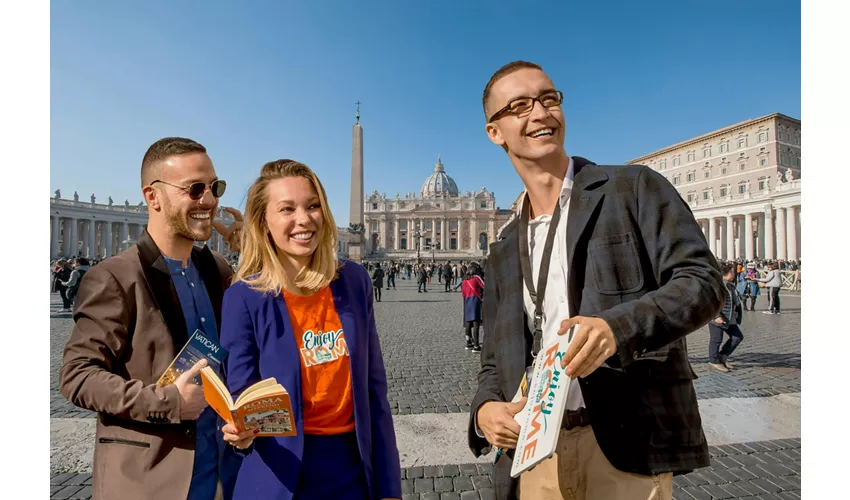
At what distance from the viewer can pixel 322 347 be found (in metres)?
1.65

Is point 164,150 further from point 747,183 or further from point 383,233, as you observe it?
point 383,233

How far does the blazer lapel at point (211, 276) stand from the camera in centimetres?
197

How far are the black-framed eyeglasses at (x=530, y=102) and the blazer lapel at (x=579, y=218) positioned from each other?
0.93 feet

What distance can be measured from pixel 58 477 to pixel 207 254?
258 centimetres

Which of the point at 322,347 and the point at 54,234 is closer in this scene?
the point at 322,347

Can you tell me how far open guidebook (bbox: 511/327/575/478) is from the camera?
1048mm

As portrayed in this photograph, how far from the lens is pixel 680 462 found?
125 centimetres

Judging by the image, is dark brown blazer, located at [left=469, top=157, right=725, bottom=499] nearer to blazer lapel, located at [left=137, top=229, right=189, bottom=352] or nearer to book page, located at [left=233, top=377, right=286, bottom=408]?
book page, located at [left=233, top=377, right=286, bottom=408]

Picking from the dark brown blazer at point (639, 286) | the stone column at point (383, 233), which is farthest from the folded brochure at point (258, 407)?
the stone column at point (383, 233)

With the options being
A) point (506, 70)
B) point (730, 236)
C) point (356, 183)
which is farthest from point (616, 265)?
point (730, 236)

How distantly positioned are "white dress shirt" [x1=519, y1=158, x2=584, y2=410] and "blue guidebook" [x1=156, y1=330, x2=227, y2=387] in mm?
1080

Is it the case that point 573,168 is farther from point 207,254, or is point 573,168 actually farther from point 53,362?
point 53,362

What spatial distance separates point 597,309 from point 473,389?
4.51 metres

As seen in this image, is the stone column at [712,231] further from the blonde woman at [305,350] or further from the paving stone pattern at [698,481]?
the blonde woman at [305,350]
